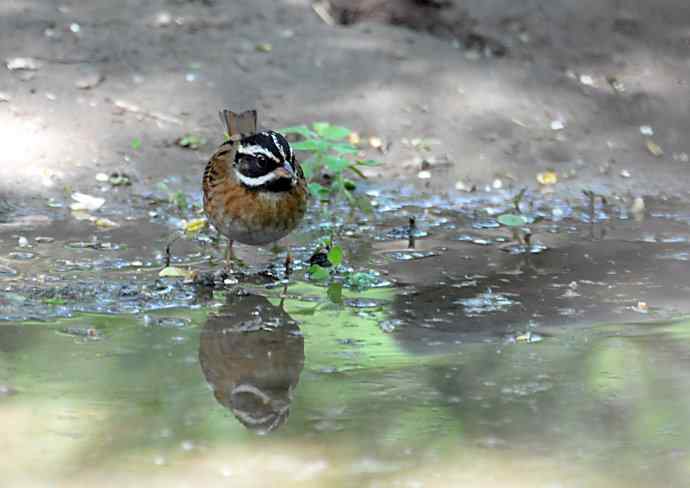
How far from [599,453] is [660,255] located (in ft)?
10.4

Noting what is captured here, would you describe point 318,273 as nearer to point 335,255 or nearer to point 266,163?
point 335,255

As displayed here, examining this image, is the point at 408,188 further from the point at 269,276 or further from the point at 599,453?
the point at 599,453

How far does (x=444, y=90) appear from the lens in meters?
10.1

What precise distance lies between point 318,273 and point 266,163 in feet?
2.29

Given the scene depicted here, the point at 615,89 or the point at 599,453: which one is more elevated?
the point at 599,453

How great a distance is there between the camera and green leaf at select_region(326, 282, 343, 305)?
21.9 feet

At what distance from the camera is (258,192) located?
22.8ft

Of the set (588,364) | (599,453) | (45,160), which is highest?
(599,453)

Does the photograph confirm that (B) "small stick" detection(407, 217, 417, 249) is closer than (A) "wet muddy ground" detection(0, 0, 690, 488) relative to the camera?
No

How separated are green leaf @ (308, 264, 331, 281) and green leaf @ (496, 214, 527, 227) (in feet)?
5.60

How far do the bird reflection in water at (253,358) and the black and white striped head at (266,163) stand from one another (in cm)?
64

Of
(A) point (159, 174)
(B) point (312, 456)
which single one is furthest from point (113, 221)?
(B) point (312, 456)

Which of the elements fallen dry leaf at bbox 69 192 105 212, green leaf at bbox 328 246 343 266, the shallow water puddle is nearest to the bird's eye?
green leaf at bbox 328 246 343 266

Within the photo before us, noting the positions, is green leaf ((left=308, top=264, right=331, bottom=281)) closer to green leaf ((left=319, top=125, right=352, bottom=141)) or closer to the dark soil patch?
green leaf ((left=319, top=125, right=352, bottom=141))
